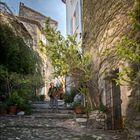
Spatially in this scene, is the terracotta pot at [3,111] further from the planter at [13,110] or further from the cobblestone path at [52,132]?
the cobblestone path at [52,132]

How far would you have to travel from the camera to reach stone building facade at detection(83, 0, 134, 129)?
8523mm

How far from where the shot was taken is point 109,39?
10.1 m

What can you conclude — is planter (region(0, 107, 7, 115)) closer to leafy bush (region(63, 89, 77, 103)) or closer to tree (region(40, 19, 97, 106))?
tree (region(40, 19, 97, 106))

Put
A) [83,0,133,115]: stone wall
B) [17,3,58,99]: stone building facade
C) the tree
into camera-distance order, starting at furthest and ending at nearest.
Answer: [17,3,58,99]: stone building facade, the tree, [83,0,133,115]: stone wall

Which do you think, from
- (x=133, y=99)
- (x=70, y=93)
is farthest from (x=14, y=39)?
(x=133, y=99)

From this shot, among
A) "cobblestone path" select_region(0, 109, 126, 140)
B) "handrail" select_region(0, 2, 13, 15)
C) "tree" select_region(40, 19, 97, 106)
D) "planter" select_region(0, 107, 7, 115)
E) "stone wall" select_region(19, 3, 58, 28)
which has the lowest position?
"cobblestone path" select_region(0, 109, 126, 140)

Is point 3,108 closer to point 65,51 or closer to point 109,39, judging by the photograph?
point 65,51

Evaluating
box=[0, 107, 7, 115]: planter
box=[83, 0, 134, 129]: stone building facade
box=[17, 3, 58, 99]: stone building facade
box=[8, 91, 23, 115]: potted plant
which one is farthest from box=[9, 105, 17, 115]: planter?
box=[17, 3, 58, 99]: stone building facade

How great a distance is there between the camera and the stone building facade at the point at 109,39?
8.52 meters

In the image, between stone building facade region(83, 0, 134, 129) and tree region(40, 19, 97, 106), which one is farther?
tree region(40, 19, 97, 106)

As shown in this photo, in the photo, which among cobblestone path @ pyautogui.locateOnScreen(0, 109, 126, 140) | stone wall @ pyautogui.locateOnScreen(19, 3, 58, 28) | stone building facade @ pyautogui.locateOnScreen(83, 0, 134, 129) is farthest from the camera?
stone wall @ pyautogui.locateOnScreen(19, 3, 58, 28)

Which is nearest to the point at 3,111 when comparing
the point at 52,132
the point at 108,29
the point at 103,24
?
the point at 52,132

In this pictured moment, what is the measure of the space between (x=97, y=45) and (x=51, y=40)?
7.67ft

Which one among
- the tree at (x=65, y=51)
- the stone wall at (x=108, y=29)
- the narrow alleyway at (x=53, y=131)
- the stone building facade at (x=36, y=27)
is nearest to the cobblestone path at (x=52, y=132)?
the narrow alleyway at (x=53, y=131)
